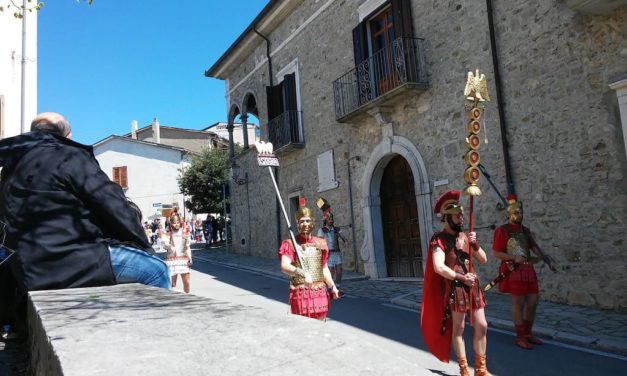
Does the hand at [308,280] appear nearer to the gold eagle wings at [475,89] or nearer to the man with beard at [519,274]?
the gold eagle wings at [475,89]


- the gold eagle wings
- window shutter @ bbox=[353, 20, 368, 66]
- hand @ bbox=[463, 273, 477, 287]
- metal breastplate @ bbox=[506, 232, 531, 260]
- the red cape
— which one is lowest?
the red cape

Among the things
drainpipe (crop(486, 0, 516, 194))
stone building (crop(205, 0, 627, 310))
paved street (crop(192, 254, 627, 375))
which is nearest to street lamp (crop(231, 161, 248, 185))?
stone building (crop(205, 0, 627, 310))

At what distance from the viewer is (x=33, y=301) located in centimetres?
201

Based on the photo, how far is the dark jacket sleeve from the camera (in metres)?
2.41

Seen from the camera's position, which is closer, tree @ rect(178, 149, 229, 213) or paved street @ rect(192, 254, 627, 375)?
paved street @ rect(192, 254, 627, 375)

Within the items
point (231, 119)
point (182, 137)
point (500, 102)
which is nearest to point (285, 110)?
point (231, 119)

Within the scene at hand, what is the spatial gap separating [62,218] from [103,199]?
0.71ft

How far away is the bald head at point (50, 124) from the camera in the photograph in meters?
2.74

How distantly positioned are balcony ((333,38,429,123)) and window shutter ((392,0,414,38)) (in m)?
0.24

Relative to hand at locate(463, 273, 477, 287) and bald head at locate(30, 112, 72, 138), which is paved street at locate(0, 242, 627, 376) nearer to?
hand at locate(463, 273, 477, 287)

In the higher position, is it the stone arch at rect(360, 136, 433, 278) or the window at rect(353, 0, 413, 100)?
the window at rect(353, 0, 413, 100)

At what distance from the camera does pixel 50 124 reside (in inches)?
108

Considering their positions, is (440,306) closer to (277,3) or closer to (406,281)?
(406,281)

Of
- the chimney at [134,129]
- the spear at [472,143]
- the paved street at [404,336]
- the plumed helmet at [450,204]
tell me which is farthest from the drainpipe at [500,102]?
the chimney at [134,129]
